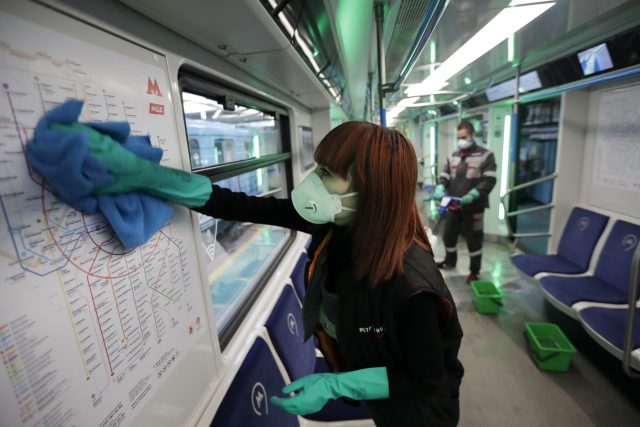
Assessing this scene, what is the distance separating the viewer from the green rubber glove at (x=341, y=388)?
1.08 meters

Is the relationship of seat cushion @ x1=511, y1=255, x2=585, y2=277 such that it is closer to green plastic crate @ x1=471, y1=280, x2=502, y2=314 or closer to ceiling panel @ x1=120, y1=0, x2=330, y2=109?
green plastic crate @ x1=471, y1=280, x2=502, y2=314

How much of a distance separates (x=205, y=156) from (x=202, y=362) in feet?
5.51

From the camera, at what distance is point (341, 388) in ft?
3.71

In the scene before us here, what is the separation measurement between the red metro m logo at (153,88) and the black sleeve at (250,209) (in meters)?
0.36

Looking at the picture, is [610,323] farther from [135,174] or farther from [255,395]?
[135,174]

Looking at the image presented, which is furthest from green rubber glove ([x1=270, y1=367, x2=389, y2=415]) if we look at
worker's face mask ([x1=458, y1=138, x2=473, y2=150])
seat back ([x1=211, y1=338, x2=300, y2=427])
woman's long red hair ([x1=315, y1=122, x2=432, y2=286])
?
worker's face mask ([x1=458, y1=138, x2=473, y2=150])

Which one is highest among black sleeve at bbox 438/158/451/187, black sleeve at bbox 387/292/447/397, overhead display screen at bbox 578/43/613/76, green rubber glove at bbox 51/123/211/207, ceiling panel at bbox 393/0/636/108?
ceiling panel at bbox 393/0/636/108

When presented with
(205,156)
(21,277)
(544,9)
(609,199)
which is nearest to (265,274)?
(205,156)

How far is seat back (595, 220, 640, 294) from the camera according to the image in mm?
2566

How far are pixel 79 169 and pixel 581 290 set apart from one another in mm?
3418

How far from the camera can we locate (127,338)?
835 millimetres

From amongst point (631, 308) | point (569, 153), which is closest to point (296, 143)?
point (631, 308)

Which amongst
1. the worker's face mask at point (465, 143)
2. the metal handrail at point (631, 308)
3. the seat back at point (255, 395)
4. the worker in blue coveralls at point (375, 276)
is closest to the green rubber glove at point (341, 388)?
the worker in blue coveralls at point (375, 276)

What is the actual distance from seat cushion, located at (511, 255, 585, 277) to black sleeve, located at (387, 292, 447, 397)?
8.38 ft
